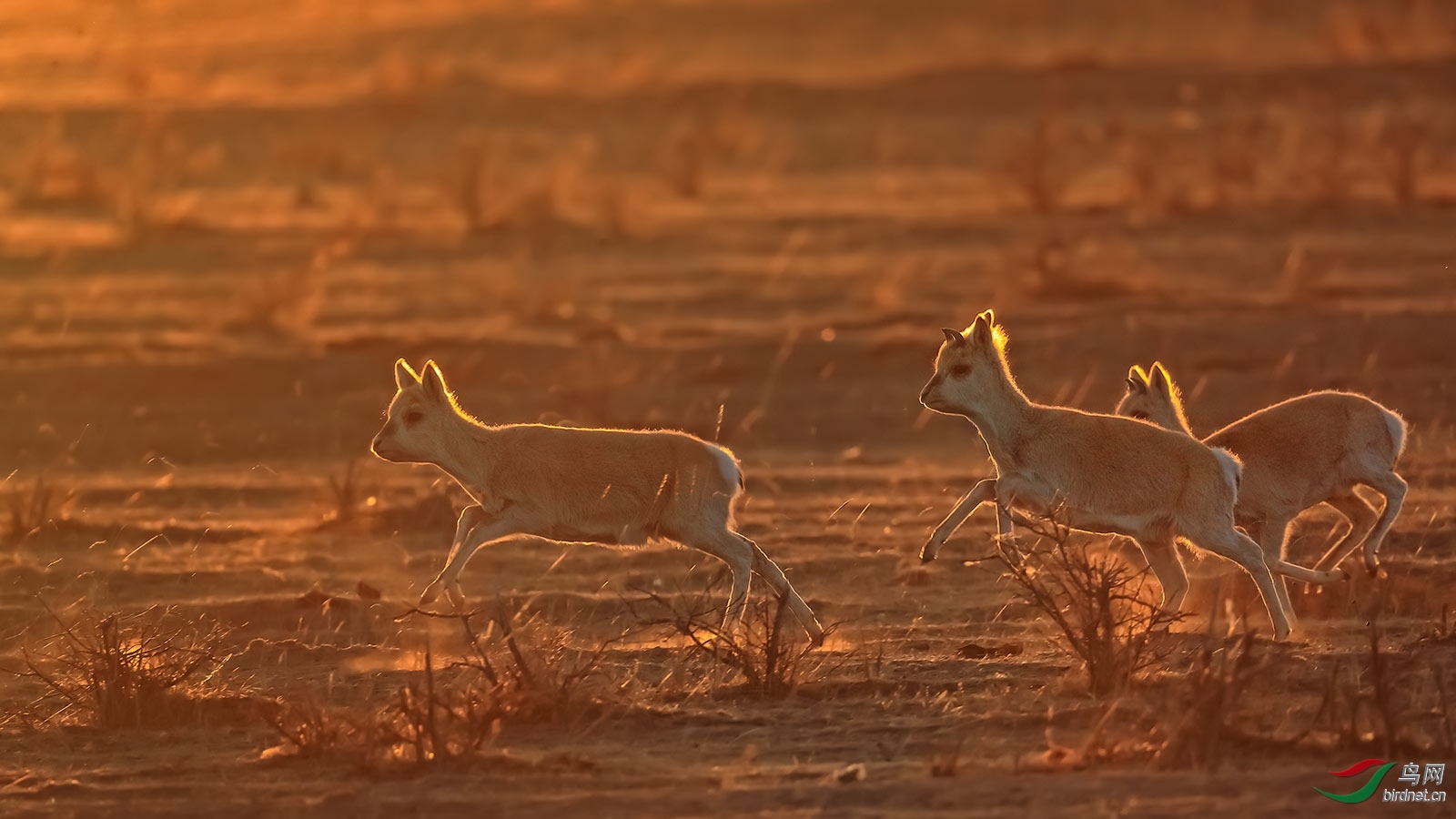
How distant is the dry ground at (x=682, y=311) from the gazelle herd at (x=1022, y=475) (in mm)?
500

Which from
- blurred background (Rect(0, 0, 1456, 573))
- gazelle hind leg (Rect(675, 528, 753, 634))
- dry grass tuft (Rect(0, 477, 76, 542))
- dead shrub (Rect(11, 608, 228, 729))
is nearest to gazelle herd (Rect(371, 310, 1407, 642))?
gazelle hind leg (Rect(675, 528, 753, 634))

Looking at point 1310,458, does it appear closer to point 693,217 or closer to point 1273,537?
point 1273,537

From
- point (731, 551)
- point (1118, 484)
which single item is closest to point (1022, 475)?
point (1118, 484)

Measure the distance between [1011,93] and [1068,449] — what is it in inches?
1084

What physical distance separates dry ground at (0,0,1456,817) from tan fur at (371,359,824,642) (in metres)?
0.58

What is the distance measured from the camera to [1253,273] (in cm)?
2770

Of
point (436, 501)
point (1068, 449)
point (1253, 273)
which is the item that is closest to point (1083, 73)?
point (1253, 273)

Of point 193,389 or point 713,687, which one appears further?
point 193,389

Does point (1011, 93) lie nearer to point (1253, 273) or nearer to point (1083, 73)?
point (1083, 73)

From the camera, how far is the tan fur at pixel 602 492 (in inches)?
502

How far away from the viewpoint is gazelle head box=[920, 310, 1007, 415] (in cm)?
1278

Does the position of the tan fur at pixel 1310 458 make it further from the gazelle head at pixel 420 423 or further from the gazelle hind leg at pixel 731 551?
the gazelle head at pixel 420 423

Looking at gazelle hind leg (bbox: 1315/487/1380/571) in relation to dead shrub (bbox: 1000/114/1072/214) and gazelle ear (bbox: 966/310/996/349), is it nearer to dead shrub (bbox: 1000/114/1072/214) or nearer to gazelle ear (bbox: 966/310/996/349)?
gazelle ear (bbox: 966/310/996/349)

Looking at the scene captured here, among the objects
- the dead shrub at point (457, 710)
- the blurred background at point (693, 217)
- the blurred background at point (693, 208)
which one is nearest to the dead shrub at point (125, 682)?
the dead shrub at point (457, 710)
